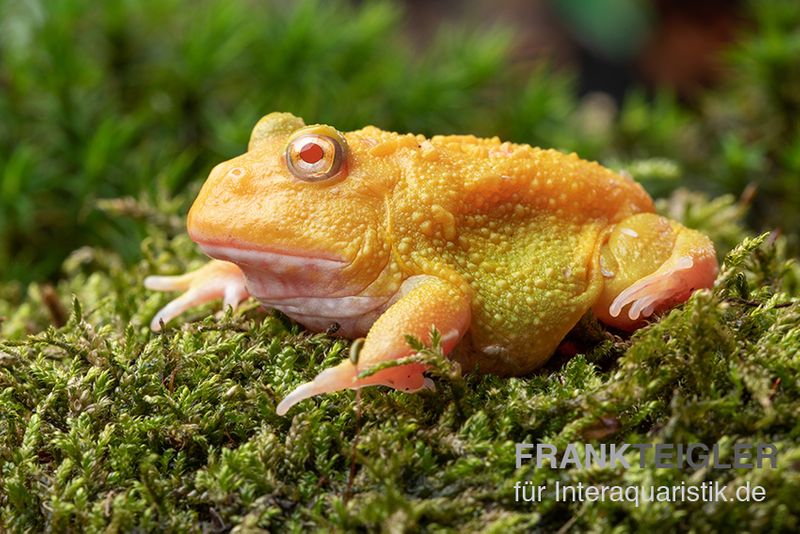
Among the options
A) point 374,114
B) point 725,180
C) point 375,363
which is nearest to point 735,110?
point 725,180

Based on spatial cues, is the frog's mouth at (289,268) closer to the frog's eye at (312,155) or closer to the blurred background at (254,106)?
the frog's eye at (312,155)

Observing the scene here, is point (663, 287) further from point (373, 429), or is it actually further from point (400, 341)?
point (373, 429)

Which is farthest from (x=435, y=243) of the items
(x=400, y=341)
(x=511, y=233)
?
(x=400, y=341)

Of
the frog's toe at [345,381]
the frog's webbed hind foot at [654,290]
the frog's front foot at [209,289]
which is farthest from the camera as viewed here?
the frog's front foot at [209,289]

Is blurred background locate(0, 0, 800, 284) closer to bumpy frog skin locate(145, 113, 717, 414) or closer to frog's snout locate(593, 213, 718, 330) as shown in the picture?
frog's snout locate(593, 213, 718, 330)

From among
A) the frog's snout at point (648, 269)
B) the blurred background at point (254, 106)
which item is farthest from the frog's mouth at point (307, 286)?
the blurred background at point (254, 106)

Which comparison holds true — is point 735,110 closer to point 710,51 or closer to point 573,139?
point 573,139
